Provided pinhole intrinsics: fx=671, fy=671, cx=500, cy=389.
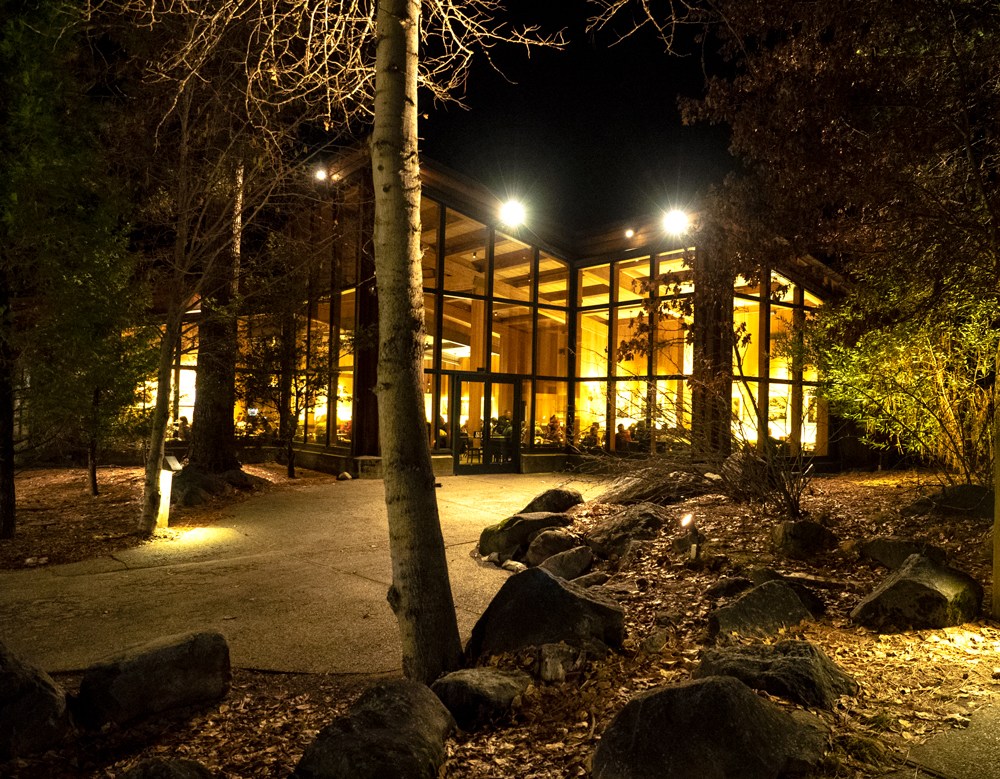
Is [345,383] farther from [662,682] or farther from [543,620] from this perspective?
[662,682]

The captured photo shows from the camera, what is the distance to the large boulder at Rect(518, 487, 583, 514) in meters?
9.55

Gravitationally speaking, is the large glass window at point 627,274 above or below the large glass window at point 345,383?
above

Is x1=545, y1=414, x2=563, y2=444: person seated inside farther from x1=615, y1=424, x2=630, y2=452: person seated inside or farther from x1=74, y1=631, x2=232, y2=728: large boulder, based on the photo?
x1=74, y1=631, x2=232, y2=728: large boulder

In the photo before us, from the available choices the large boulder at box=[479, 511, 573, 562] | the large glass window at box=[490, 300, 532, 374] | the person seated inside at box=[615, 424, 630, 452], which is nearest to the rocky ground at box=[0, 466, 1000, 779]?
the large boulder at box=[479, 511, 573, 562]

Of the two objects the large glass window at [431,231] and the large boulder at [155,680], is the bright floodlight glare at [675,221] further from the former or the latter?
the large boulder at [155,680]

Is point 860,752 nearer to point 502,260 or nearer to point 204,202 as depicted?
point 204,202

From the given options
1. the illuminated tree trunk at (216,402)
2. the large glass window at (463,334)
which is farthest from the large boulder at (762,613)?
the large glass window at (463,334)

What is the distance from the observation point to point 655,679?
4203 mm

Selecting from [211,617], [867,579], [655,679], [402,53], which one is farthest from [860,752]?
[211,617]

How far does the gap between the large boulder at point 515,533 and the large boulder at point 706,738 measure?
5.05 metres

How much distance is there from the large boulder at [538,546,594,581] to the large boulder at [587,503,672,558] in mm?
320

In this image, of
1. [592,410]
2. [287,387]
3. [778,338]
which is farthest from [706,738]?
[592,410]

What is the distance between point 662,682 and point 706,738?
1289 mm

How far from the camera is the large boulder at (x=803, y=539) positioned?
6500 mm
